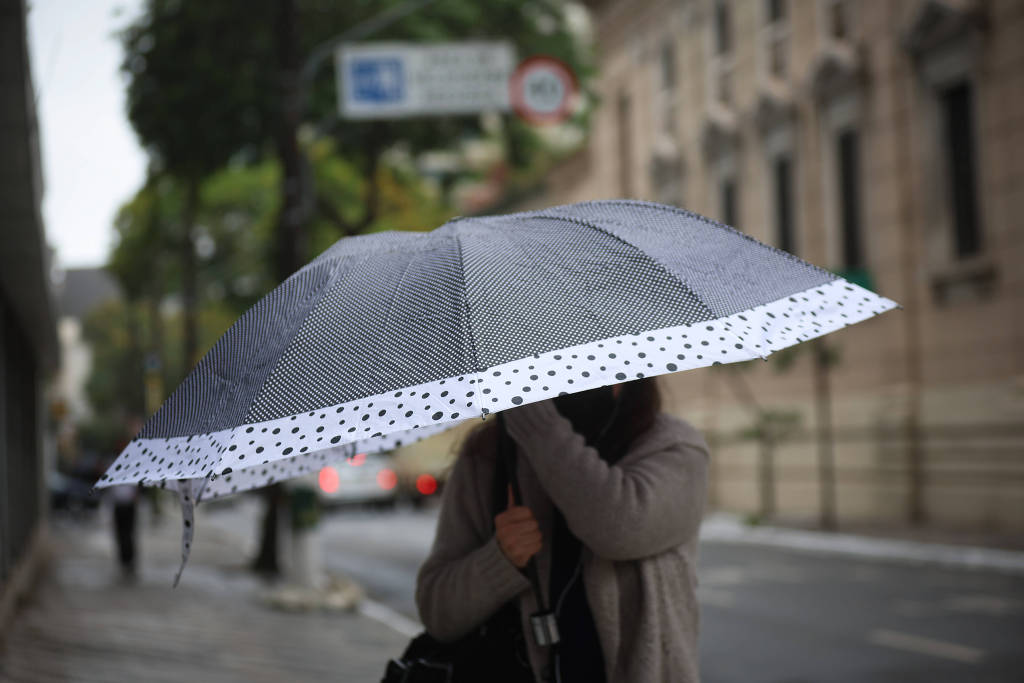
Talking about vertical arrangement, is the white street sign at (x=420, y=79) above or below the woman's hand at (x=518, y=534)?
above

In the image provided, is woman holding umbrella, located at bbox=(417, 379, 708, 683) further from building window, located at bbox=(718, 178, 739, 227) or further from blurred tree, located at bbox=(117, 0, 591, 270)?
building window, located at bbox=(718, 178, 739, 227)

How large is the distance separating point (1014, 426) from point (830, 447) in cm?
400

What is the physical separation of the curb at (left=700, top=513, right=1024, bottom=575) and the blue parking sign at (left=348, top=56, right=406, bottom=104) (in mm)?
5376

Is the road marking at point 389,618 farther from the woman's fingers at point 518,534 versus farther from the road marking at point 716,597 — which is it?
the woman's fingers at point 518,534

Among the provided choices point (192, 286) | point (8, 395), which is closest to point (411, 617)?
point (8, 395)

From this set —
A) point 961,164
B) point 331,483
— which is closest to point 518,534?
point 961,164

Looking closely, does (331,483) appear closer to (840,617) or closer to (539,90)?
(539,90)

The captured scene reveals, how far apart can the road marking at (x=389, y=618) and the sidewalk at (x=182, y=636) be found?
128 mm

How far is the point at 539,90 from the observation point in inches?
553

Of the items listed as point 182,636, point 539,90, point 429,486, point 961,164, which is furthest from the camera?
point 961,164

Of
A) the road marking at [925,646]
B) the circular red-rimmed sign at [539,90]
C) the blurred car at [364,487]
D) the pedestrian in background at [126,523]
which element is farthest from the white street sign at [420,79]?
the blurred car at [364,487]

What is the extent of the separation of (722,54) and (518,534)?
25627 mm

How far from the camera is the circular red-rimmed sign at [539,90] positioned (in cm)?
1393

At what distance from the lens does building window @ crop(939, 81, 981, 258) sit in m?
19.4
